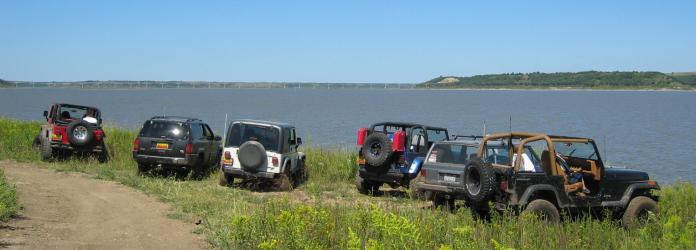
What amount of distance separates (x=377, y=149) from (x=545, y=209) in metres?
5.54

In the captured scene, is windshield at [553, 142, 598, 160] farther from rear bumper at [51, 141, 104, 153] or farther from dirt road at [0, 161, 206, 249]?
rear bumper at [51, 141, 104, 153]

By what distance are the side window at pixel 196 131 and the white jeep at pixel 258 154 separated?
163 centimetres

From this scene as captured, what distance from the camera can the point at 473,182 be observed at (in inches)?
424

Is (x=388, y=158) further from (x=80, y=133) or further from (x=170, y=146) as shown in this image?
(x=80, y=133)

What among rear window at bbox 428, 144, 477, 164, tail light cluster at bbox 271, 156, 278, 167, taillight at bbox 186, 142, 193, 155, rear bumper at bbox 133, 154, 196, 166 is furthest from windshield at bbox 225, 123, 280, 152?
rear window at bbox 428, 144, 477, 164

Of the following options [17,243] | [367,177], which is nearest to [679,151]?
[367,177]

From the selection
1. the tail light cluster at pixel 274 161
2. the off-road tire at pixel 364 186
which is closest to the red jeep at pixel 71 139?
the tail light cluster at pixel 274 161

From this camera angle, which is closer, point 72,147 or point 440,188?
point 440,188

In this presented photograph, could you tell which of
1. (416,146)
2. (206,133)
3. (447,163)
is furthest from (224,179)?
(447,163)

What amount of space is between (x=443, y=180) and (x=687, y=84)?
8063 inches

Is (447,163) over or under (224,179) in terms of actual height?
over

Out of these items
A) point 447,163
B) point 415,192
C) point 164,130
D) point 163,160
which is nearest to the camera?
point 447,163

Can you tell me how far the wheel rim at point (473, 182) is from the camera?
1062cm

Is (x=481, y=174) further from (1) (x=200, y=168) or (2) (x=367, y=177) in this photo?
(1) (x=200, y=168)
